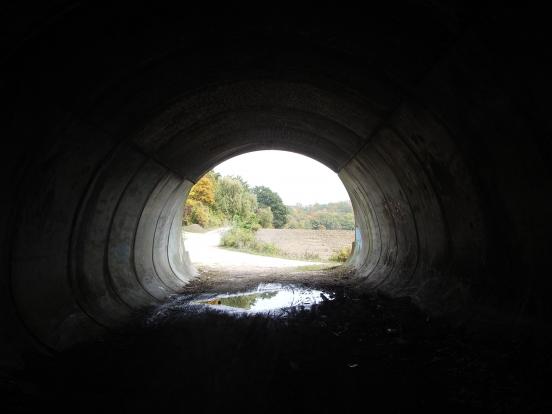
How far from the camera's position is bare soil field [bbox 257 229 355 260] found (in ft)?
91.6

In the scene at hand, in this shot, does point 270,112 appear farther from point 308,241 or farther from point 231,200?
point 231,200

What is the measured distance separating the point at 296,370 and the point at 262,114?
222 inches

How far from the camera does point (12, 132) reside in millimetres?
3928

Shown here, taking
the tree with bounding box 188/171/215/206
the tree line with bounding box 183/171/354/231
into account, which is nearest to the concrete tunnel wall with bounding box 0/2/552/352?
the tree line with bounding box 183/171/354/231

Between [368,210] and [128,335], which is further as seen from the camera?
[368,210]

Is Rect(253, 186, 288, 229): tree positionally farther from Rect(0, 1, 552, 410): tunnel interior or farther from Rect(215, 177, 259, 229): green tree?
Rect(0, 1, 552, 410): tunnel interior

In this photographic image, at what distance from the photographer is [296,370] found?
4.15m

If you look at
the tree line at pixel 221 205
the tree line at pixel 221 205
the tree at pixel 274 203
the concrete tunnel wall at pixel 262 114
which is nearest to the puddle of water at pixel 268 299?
the concrete tunnel wall at pixel 262 114

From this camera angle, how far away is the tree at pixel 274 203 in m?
→ 74.2

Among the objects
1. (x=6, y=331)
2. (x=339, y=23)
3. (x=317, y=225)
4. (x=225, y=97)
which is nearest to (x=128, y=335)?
(x=6, y=331)

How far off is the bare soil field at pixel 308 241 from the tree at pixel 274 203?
35.4 metres

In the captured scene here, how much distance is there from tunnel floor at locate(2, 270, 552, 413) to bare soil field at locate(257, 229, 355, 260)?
2052cm

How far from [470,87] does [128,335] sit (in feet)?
18.2

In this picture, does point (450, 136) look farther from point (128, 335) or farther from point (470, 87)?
point (128, 335)
